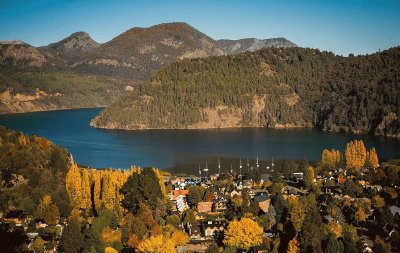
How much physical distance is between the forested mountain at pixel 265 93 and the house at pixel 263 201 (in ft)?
216

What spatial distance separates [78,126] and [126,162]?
184 feet

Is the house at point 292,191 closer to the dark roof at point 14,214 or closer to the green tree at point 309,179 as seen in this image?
the green tree at point 309,179

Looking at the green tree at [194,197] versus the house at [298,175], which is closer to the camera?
the green tree at [194,197]

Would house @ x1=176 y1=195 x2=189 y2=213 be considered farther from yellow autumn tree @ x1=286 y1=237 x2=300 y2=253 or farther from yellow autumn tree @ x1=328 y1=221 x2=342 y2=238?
yellow autumn tree @ x1=286 y1=237 x2=300 y2=253

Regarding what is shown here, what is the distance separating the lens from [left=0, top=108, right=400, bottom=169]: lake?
69.9 metres

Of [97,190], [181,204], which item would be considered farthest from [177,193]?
[97,190]

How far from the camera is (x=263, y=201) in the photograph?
38.2 m

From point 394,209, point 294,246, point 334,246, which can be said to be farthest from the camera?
point 394,209

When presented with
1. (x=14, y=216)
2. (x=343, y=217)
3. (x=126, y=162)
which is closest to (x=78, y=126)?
(x=126, y=162)

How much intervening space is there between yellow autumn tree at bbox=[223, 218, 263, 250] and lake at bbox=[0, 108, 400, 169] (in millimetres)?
35384

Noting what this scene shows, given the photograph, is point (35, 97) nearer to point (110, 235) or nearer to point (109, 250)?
point (110, 235)

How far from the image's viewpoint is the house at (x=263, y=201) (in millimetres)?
37266

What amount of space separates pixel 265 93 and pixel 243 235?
102 m

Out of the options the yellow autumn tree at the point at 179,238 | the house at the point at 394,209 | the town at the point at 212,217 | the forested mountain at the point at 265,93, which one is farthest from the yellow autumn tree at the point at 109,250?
the forested mountain at the point at 265,93
